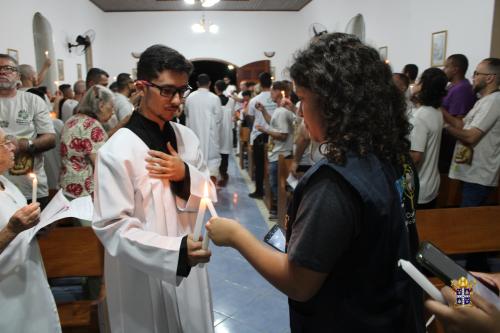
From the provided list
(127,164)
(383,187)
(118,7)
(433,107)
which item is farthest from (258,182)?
(118,7)

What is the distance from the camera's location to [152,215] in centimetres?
153

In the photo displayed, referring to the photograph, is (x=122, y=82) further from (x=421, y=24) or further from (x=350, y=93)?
(x=421, y=24)

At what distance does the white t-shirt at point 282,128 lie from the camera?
16.3ft

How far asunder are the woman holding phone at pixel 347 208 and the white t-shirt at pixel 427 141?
2.16 meters

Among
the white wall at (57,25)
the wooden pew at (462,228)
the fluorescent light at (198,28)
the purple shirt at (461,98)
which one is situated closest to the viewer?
the wooden pew at (462,228)

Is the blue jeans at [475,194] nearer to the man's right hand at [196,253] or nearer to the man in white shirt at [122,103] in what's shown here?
the man's right hand at [196,253]

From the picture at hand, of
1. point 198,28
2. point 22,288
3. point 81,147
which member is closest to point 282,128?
point 81,147

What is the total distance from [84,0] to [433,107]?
1057cm

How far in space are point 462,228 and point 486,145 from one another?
3.31ft

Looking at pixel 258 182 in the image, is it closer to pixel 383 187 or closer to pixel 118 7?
pixel 383 187

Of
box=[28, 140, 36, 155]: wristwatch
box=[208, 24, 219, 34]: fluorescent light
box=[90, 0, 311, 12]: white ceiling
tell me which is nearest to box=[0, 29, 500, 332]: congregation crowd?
box=[28, 140, 36, 155]: wristwatch

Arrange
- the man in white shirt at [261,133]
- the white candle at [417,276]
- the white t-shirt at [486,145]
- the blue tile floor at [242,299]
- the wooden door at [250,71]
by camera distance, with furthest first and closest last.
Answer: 1. the wooden door at [250,71]
2. the man in white shirt at [261,133]
3. the white t-shirt at [486,145]
4. the blue tile floor at [242,299]
5. the white candle at [417,276]

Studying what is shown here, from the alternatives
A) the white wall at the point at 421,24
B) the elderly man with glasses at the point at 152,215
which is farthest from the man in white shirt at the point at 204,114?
the elderly man with glasses at the point at 152,215

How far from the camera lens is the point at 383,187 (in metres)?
0.99
